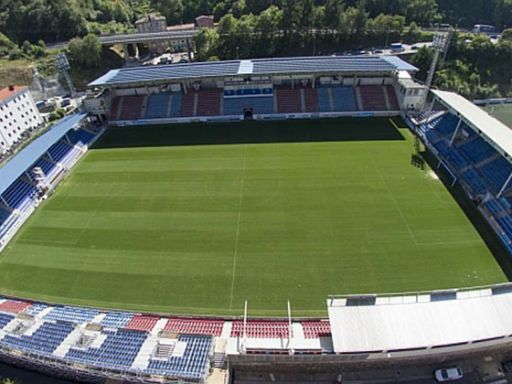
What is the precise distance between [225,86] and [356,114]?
16.6 m

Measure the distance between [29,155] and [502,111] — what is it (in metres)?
55.6

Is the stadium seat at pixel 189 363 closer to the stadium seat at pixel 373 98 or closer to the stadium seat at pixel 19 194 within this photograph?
the stadium seat at pixel 19 194

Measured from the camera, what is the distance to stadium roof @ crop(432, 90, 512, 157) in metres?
20.3

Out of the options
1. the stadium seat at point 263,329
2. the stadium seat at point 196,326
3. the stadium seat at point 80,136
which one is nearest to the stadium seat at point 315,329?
the stadium seat at point 263,329

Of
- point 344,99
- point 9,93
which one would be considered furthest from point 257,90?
point 9,93

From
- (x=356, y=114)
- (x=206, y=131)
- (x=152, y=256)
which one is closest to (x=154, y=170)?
(x=206, y=131)

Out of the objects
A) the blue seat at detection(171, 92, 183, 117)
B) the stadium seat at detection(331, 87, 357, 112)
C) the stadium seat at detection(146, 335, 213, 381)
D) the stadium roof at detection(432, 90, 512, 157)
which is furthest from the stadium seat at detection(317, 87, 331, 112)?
the stadium seat at detection(146, 335, 213, 381)

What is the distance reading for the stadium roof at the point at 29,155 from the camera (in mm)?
22906

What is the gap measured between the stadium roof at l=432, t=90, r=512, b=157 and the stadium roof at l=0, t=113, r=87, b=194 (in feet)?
123

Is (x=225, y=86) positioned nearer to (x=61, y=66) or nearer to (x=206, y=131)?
(x=206, y=131)

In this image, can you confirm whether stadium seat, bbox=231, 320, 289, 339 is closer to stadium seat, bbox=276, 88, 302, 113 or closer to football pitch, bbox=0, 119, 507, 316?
football pitch, bbox=0, 119, 507, 316

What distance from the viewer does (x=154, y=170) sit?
27219mm

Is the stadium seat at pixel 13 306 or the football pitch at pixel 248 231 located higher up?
the football pitch at pixel 248 231

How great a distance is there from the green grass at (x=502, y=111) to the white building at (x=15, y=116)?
196ft
